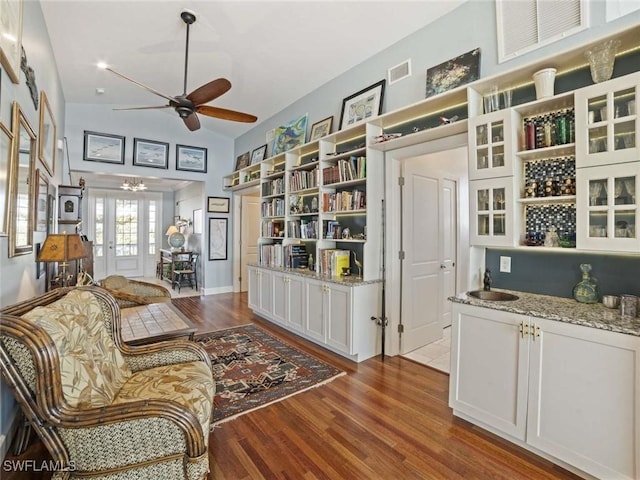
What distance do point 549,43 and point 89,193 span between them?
1000 centimetres

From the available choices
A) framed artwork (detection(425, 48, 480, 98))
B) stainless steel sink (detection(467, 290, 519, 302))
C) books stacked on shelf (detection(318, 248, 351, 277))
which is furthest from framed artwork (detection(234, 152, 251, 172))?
stainless steel sink (detection(467, 290, 519, 302))

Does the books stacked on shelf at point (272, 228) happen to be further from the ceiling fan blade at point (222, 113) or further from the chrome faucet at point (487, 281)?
the chrome faucet at point (487, 281)

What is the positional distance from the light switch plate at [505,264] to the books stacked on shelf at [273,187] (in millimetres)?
2992

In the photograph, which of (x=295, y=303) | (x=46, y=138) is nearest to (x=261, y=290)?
(x=295, y=303)

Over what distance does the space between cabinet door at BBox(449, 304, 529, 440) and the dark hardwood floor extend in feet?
0.49

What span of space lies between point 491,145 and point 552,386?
5.17 ft

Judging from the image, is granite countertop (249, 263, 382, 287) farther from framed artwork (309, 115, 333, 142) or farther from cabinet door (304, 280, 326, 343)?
framed artwork (309, 115, 333, 142)

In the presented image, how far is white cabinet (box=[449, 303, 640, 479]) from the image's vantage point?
1.55 metres

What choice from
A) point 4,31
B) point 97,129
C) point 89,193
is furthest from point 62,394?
point 89,193

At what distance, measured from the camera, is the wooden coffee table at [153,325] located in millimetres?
2264

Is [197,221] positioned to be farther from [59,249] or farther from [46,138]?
[59,249]

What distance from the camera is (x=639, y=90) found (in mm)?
1636

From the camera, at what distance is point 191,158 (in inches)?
Answer: 251

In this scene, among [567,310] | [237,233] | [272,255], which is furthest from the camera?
[237,233]
